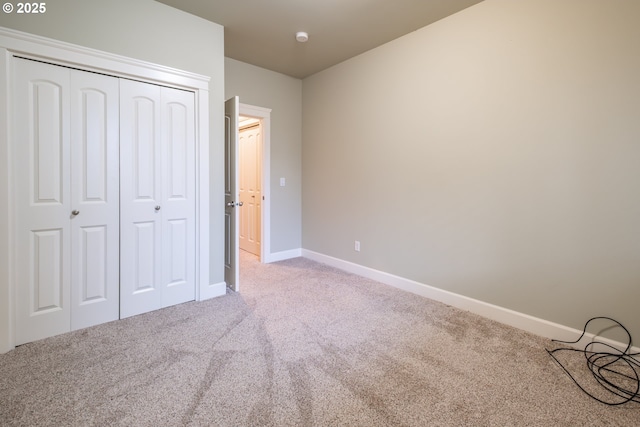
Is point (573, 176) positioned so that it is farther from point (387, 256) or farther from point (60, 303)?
point (60, 303)

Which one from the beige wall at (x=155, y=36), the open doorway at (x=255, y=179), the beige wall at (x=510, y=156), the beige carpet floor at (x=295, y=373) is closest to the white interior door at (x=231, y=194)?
the beige wall at (x=155, y=36)

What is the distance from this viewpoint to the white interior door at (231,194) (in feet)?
10.4

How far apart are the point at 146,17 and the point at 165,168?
1.29m

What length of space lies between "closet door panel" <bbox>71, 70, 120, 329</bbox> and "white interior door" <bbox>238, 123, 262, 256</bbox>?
2.23m

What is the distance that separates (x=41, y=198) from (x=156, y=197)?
769mm

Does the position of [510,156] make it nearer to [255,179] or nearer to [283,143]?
[283,143]

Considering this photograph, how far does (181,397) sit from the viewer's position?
5.42ft

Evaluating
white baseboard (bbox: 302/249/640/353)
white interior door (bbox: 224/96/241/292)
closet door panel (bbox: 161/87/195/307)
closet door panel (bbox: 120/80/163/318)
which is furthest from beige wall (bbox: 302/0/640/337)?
closet door panel (bbox: 120/80/163/318)

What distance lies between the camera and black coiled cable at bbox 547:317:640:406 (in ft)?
5.67

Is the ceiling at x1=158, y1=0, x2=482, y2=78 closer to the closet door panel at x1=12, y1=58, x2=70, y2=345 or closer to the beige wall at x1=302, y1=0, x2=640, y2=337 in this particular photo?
the beige wall at x1=302, y1=0, x2=640, y2=337

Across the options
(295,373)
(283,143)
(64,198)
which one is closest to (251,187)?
(283,143)

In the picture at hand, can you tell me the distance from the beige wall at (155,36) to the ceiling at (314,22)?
17 cm

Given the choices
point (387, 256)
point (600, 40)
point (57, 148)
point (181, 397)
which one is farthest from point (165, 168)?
point (600, 40)

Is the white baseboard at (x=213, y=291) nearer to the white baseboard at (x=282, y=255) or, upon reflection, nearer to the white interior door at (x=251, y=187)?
the white baseboard at (x=282, y=255)
